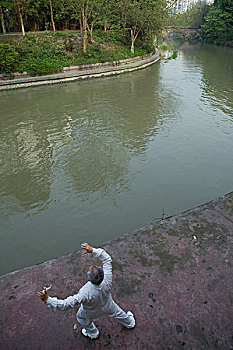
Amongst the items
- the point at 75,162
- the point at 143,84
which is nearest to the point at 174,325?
the point at 75,162

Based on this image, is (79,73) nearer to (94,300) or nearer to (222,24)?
(94,300)

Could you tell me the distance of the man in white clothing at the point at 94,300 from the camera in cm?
199

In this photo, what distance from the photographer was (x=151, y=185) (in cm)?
610

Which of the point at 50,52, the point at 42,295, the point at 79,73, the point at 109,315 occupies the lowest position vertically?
the point at 109,315

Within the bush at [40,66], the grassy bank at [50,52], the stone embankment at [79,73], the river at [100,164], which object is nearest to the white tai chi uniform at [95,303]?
the river at [100,164]

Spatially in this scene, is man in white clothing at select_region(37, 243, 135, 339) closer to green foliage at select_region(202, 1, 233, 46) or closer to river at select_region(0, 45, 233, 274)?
river at select_region(0, 45, 233, 274)

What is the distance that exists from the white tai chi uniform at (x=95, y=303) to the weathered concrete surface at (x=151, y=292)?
0.65ft

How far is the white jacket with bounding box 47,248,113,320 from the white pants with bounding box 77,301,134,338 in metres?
0.03

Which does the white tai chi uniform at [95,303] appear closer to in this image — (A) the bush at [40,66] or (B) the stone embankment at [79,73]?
(B) the stone embankment at [79,73]

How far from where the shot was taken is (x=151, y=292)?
9.15ft

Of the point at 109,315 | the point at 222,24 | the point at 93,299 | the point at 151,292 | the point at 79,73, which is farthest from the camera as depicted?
the point at 222,24

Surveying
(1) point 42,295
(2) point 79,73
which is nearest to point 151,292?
(1) point 42,295

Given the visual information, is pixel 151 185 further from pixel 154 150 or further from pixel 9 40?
pixel 9 40

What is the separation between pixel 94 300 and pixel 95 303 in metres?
0.05
